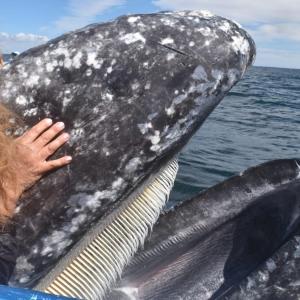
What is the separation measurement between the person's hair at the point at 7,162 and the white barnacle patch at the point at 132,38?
2.66ft

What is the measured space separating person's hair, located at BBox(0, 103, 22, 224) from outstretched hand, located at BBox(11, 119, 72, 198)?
0.20ft

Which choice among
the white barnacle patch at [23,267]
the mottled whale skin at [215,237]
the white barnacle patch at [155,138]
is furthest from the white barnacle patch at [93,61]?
the mottled whale skin at [215,237]

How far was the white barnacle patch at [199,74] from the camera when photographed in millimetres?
3457

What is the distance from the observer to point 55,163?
10.8 feet

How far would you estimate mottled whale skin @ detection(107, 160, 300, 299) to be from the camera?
471 cm

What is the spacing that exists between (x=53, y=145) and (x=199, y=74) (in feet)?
3.19

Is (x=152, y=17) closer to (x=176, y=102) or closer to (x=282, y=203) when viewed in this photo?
(x=176, y=102)

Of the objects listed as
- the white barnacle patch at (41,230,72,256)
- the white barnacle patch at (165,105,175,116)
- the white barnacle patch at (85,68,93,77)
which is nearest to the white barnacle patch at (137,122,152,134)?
the white barnacle patch at (165,105,175,116)

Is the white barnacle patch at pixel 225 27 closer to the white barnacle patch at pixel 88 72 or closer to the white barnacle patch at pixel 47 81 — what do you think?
the white barnacle patch at pixel 88 72

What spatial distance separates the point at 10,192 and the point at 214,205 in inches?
89.2

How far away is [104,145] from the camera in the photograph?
3.36 m

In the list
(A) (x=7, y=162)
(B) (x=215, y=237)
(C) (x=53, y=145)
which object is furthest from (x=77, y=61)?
(B) (x=215, y=237)

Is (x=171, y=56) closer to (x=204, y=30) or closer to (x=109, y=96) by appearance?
(x=204, y=30)

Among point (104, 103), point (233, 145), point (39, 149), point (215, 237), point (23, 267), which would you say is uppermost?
point (104, 103)
